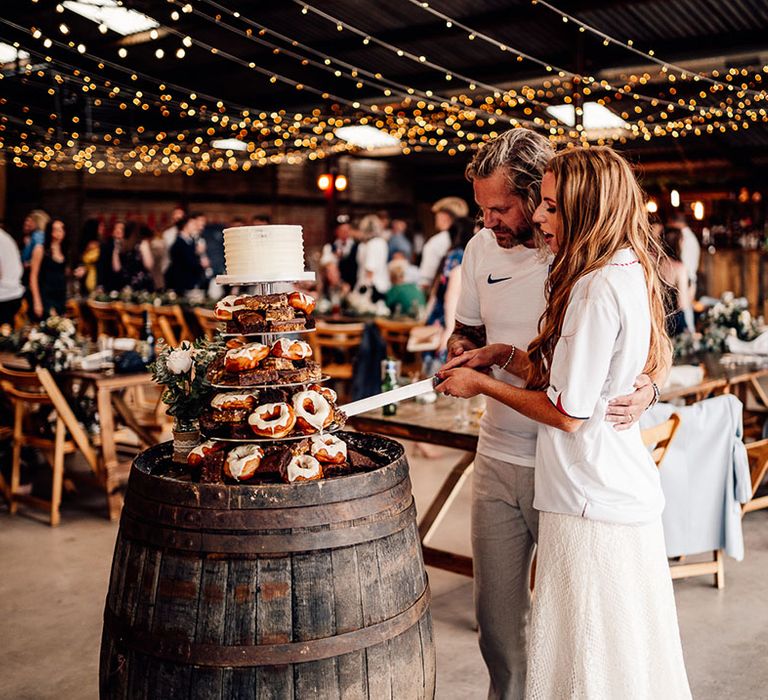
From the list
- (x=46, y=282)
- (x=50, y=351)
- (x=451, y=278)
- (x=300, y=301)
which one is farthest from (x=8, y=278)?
(x=300, y=301)

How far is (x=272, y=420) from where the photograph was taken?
1.98m

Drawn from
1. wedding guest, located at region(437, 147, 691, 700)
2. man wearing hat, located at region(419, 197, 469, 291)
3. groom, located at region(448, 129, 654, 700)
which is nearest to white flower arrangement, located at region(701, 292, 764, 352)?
man wearing hat, located at region(419, 197, 469, 291)

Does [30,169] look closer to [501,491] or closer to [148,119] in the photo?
[148,119]

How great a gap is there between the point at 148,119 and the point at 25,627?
11.9 meters

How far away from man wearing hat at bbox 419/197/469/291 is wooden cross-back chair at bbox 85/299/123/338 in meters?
2.96

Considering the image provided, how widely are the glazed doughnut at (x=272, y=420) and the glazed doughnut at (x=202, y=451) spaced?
0.31 ft

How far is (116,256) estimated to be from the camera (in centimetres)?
1120

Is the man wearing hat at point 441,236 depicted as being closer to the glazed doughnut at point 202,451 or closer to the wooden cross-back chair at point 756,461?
the wooden cross-back chair at point 756,461

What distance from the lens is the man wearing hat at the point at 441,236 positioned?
691cm

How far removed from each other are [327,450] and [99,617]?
6.60 feet

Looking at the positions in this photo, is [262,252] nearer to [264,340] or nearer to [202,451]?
[264,340]

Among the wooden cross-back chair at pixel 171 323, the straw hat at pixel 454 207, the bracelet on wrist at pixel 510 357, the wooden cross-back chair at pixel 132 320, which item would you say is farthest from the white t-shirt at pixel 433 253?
the bracelet on wrist at pixel 510 357

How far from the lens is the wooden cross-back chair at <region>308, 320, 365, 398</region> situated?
6.90m

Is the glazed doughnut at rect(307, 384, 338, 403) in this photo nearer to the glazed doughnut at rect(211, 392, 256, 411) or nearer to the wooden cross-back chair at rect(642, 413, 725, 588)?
the glazed doughnut at rect(211, 392, 256, 411)
